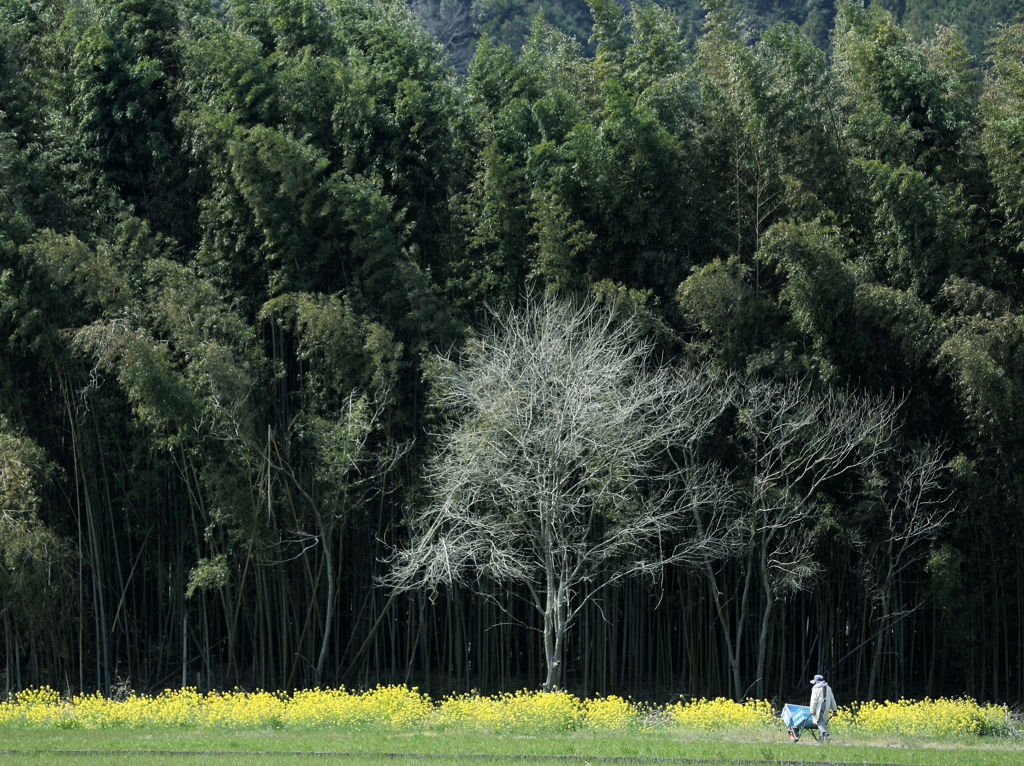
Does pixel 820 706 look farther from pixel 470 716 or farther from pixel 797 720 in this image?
pixel 470 716

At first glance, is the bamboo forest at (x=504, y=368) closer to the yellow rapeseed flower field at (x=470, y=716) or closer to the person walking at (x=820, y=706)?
the yellow rapeseed flower field at (x=470, y=716)

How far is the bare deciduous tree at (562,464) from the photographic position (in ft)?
49.3

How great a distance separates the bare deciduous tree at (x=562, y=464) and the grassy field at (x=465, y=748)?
3182 millimetres

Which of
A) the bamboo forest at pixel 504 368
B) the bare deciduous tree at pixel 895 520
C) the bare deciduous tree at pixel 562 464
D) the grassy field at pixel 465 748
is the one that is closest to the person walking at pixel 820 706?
the grassy field at pixel 465 748

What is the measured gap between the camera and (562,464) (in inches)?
595

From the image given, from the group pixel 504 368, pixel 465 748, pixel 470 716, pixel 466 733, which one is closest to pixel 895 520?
pixel 504 368

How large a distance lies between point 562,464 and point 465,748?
4.84 m

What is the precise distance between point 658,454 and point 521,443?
1985 millimetres

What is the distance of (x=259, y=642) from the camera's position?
1686 cm

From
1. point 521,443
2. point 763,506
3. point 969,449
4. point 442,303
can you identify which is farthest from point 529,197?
point 969,449

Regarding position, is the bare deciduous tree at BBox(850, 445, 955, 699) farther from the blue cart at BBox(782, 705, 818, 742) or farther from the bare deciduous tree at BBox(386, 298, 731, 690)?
the blue cart at BBox(782, 705, 818, 742)

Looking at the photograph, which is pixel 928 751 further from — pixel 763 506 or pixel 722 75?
pixel 722 75

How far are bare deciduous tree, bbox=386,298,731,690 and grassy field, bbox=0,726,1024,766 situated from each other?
3182 mm

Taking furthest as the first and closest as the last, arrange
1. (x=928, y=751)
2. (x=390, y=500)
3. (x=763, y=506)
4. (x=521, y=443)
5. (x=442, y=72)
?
(x=442, y=72) → (x=390, y=500) → (x=763, y=506) → (x=521, y=443) → (x=928, y=751)
